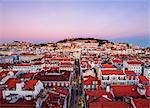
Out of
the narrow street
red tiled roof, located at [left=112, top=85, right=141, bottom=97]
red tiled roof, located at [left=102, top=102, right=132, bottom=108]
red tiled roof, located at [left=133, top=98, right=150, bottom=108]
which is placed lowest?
the narrow street

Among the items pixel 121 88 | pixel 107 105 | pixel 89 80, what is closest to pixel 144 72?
pixel 89 80

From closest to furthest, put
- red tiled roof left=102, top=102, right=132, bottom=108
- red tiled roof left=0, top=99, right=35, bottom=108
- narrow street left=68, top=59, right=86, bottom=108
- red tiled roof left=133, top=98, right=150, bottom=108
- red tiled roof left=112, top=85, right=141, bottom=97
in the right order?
red tiled roof left=0, top=99, right=35, bottom=108 < red tiled roof left=133, top=98, right=150, bottom=108 < red tiled roof left=102, top=102, right=132, bottom=108 < red tiled roof left=112, top=85, right=141, bottom=97 < narrow street left=68, top=59, right=86, bottom=108

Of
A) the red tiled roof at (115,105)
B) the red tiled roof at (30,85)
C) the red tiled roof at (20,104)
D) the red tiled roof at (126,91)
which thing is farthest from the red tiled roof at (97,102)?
the red tiled roof at (30,85)

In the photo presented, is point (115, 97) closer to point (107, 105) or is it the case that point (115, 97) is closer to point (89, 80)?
point (107, 105)

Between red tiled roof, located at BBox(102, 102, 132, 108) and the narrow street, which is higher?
red tiled roof, located at BBox(102, 102, 132, 108)

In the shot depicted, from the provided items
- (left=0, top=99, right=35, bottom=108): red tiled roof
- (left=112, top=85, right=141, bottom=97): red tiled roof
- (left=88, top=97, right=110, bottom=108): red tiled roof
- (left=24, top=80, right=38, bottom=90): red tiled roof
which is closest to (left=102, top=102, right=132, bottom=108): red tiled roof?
(left=88, top=97, right=110, bottom=108): red tiled roof

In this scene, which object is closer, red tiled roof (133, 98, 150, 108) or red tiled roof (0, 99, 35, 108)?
red tiled roof (0, 99, 35, 108)

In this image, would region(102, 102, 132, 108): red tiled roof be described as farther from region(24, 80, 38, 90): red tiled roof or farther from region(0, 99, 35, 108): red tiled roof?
region(24, 80, 38, 90): red tiled roof

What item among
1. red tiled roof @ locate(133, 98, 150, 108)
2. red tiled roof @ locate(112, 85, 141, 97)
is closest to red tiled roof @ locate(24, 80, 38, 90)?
red tiled roof @ locate(112, 85, 141, 97)

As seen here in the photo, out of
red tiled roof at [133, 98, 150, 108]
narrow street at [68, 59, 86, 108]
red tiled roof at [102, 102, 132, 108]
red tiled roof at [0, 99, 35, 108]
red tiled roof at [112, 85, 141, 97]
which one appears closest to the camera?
red tiled roof at [0, 99, 35, 108]

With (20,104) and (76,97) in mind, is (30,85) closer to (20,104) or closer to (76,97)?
(76,97)

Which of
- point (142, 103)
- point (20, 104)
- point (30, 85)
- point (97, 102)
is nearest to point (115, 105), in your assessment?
→ point (97, 102)
